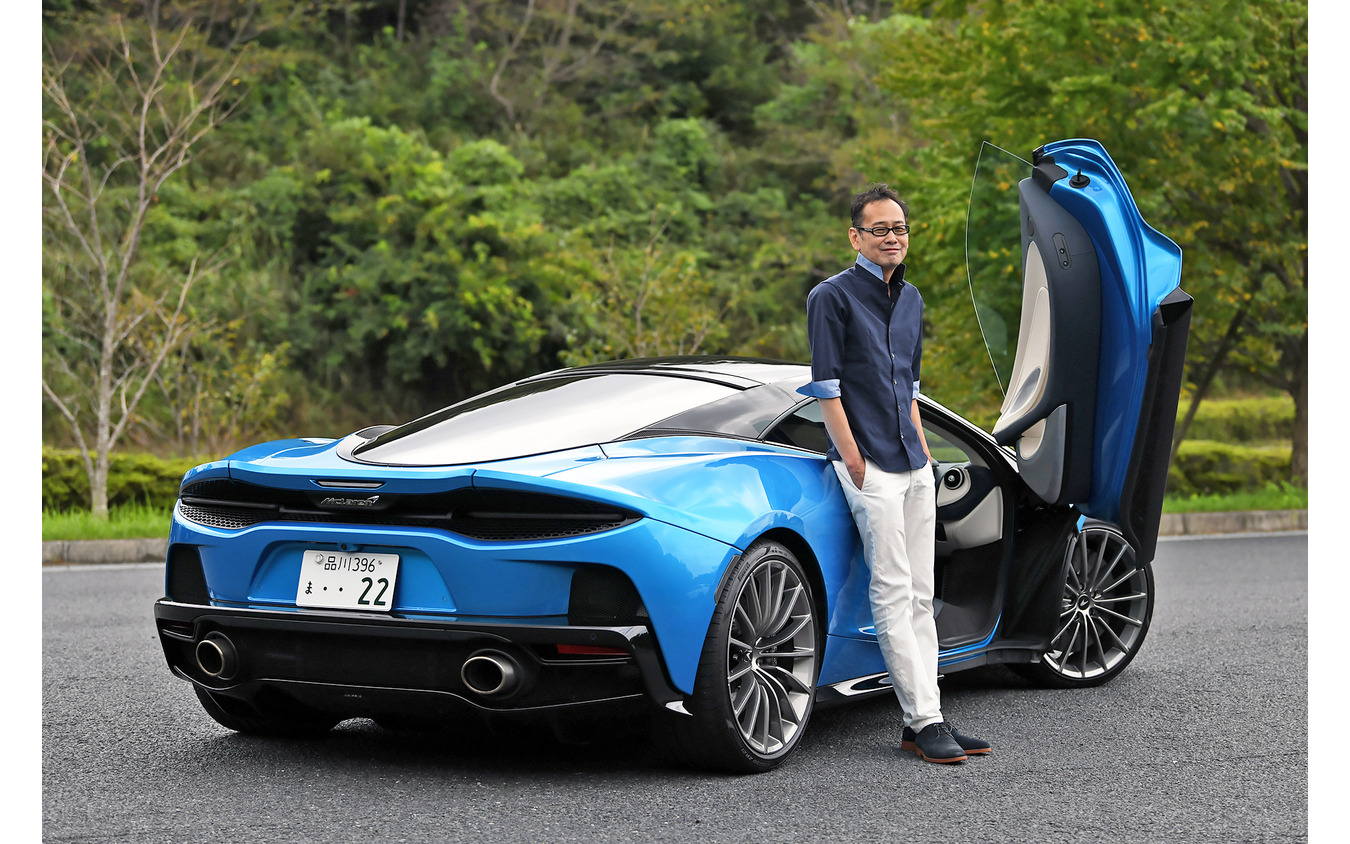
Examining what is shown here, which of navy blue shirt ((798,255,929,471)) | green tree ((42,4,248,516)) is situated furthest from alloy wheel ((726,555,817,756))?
green tree ((42,4,248,516))

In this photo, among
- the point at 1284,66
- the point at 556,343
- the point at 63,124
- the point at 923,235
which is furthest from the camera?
the point at 556,343

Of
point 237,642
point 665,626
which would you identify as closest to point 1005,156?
point 665,626

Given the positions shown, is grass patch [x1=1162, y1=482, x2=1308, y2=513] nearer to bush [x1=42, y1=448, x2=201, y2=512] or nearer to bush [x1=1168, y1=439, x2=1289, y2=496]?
bush [x1=1168, y1=439, x2=1289, y2=496]

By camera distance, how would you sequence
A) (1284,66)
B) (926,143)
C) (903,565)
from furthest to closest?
(926,143)
(1284,66)
(903,565)

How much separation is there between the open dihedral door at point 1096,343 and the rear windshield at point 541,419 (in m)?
1.17

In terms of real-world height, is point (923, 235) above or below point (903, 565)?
above

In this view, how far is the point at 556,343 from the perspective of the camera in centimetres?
2808

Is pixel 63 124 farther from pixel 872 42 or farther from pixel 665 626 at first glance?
pixel 665 626

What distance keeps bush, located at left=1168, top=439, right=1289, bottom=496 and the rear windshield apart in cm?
1457

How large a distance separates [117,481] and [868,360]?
11321 millimetres

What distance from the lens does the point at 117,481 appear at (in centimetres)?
1385

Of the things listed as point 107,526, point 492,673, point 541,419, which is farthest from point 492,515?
point 107,526

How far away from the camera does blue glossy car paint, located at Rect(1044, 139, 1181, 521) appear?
15.3 ft

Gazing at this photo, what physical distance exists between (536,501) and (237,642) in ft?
3.43
